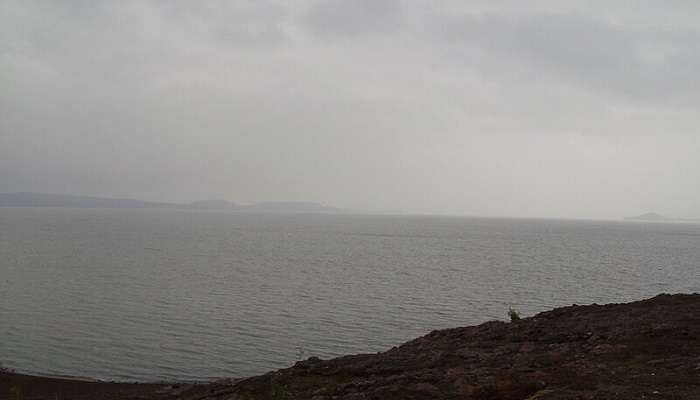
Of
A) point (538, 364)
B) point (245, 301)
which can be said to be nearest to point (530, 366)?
point (538, 364)

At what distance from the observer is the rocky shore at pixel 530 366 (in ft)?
50.6

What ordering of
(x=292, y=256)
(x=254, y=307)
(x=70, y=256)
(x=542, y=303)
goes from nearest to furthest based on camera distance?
1. (x=254, y=307)
2. (x=542, y=303)
3. (x=70, y=256)
4. (x=292, y=256)

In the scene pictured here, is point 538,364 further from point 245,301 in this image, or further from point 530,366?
point 245,301

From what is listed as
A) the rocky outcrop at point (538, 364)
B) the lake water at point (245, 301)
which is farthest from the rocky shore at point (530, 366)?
the lake water at point (245, 301)

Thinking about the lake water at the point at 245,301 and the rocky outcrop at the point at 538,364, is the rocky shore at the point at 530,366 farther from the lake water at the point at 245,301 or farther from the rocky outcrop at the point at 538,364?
the lake water at the point at 245,301

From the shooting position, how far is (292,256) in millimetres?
121688

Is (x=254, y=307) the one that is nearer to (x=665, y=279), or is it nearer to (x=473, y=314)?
(x=473, y=314)

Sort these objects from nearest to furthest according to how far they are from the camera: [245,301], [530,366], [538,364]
Answer: [530,366] < [538,364] < [245,301]

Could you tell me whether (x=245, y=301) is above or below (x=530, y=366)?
below

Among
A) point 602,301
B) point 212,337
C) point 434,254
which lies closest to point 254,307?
point 212,337

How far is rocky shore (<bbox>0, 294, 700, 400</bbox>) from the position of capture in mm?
15422

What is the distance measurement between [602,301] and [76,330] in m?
58.1

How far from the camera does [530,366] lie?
18359mm

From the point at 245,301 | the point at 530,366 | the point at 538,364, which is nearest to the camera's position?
the point at 530,366
